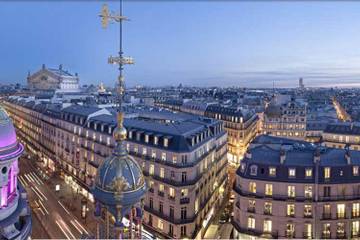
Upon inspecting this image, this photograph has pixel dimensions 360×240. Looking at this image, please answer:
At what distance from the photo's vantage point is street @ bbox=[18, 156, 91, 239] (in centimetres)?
5181

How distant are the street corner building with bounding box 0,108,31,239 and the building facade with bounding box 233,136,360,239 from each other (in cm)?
2576

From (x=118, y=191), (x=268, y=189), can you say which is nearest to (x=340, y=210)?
(x=268, y=189)

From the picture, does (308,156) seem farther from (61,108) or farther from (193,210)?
(61,108)

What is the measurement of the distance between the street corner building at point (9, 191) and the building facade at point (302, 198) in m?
25.8

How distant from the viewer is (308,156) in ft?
145

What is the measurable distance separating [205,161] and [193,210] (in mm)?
8491

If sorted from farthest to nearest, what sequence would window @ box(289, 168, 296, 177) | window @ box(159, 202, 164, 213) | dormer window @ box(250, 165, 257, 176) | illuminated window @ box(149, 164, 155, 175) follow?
illuminated window @ box(149, 164, 155, 175)
window @ box(159, 202, 164, 213)
dormer window @ box(250, 165, 257, 176)
window @ box(289, 168, 296, 177)

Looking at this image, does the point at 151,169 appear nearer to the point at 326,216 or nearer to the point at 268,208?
the point at 268,208

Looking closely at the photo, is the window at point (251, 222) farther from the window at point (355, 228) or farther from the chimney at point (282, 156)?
the window at point (355, 228)

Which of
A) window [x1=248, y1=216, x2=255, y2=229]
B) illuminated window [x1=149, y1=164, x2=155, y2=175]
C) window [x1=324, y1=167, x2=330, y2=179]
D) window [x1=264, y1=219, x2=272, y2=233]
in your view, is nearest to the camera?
window [x1=264, y1=219, x2=272, y2=233]

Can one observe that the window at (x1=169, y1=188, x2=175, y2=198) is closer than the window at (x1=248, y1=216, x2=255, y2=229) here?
No

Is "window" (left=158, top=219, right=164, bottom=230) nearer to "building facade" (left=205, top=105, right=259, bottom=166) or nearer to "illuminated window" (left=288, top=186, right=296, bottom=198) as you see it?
"illuminated window" (left=288, top=186, right=296, bottom=198)

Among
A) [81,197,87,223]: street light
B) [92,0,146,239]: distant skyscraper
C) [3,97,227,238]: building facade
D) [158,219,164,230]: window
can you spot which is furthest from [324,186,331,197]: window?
[92,0,146,239]: distant skyscraper

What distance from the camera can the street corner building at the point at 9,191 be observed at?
80.0ft
